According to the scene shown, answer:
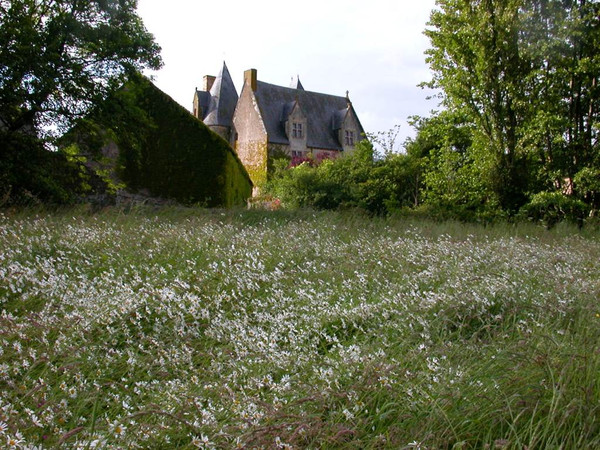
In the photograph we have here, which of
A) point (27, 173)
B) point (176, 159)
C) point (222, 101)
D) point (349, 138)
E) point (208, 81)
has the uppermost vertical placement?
point (208, 81)

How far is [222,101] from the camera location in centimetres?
5075

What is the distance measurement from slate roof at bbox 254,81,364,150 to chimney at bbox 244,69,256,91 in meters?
0.69

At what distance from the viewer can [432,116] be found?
18562 mm

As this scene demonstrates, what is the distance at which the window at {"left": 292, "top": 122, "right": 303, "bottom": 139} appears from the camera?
47.1 metres

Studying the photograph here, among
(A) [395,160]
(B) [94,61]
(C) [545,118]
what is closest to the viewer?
(B) [94,61]

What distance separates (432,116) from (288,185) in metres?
6.41

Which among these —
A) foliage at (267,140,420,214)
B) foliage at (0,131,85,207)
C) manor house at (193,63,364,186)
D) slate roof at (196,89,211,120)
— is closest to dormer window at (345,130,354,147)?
manor house at (193,63,364,186)

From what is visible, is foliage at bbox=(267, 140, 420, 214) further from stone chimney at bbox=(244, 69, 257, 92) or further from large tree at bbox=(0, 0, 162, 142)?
stone chimney at bbox=(244, 69, 257, 92)

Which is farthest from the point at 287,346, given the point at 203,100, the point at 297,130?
the point at 203,100

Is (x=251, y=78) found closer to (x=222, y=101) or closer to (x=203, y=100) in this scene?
(x=222, y=101)

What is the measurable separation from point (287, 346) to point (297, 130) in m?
44.3

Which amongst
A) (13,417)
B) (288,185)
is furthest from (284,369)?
(288,185)

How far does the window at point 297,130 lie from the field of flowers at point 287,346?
131 ft

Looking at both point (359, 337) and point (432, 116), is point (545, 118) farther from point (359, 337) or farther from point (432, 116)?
point (359, 337)
